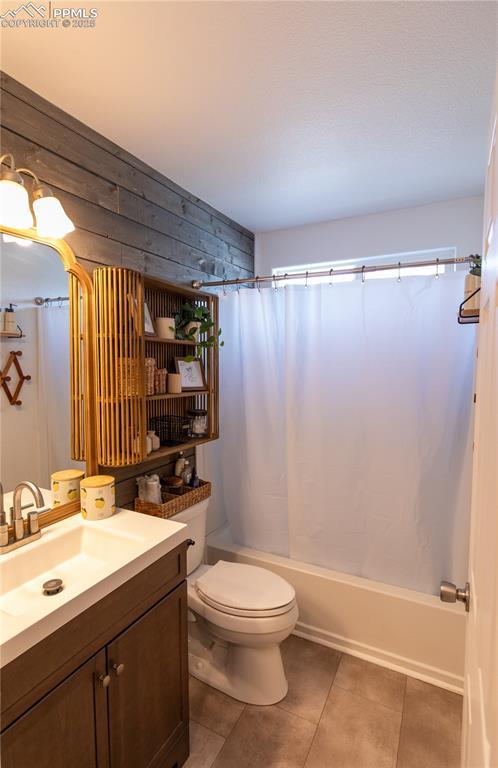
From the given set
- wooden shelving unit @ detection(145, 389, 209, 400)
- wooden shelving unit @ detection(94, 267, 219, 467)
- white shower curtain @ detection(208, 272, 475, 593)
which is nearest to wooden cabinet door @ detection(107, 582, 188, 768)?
wooden shelving unit @ detection(94, 267, 219, 467)

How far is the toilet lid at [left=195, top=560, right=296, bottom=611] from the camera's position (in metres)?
1.56

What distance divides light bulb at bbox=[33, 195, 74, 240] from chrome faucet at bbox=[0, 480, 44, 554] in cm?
87

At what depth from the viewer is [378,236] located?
2.35m

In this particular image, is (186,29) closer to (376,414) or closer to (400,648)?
(376,414)

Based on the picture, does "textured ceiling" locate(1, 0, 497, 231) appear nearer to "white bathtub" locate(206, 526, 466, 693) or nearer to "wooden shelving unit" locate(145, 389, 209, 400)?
"wooden shelving unit" locate(145, 389, 209, 400)

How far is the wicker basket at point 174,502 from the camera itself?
1638mm

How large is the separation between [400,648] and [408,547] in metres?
0.47

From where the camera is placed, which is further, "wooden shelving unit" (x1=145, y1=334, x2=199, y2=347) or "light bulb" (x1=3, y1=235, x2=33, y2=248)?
"wooden shelving unit" (x1=145, y1=334, x2=199, y2=347)

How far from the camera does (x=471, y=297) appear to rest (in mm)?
1312

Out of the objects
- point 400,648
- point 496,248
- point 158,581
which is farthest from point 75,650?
point 400,648

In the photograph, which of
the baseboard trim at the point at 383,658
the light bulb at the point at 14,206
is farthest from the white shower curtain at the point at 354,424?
the light bulb at the point at 14,206

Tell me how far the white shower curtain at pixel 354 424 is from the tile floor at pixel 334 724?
18.4 inches

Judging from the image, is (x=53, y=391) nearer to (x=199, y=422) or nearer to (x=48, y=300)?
(x=48, y=300)

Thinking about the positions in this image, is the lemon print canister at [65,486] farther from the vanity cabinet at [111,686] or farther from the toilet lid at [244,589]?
the toilet lid at [244,589]
